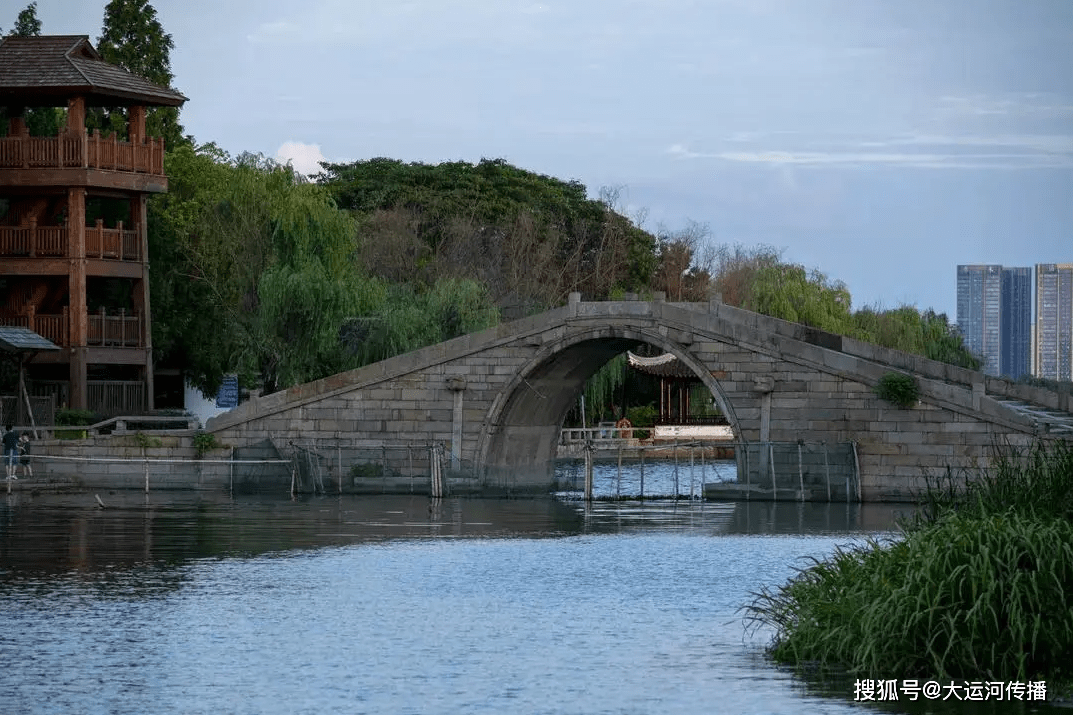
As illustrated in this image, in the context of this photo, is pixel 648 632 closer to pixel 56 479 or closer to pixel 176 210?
pixel 56 479

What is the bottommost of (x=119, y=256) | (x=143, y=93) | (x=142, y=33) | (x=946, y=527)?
(x=946, y=527)

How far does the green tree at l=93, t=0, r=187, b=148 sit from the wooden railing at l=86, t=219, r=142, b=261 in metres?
12.6

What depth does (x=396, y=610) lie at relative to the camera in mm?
20031

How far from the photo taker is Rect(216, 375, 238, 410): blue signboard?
144 ft

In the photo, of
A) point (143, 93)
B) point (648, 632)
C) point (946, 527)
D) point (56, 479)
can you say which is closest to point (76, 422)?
point (56, 479)

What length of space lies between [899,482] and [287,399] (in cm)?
1292

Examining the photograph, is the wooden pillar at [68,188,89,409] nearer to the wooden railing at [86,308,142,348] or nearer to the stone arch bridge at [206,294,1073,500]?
the wooden railing at [86,308,142,348]

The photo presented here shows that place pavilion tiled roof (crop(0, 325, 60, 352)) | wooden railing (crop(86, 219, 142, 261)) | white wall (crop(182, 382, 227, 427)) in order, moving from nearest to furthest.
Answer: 1. pavilion tiled roof (crop(0, 325, 60, 352))
2. wooden railing (crop(86, 219, 142, 261))
3. white wall (crop(182, 382, 227, 427))

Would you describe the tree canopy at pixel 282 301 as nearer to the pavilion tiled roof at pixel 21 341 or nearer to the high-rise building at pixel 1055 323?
the pavilion tiled roof at pixel 21 341

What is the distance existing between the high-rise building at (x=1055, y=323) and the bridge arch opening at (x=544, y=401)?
216 ft

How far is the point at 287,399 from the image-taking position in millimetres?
39312

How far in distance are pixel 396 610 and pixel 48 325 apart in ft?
76.4

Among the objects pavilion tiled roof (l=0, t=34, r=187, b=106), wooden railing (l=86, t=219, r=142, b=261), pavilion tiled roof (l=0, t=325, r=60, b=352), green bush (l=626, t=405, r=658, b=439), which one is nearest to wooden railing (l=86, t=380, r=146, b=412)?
pavilion tiled roof (l=0, t=325, r=60, b=352)

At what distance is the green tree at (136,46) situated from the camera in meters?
54.2
